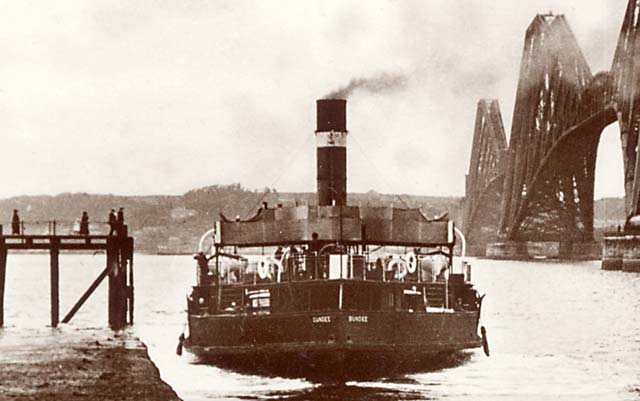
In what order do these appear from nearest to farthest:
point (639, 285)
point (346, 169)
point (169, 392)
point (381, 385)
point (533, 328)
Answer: point (169, 392) < point (381, 385) < point (346, 169) < point (533, 328) < point (639, 285)

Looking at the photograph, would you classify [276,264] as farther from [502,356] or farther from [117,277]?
[117,277]

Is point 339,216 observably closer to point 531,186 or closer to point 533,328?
point 533,328

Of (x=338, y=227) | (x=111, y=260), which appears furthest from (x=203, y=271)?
(x=111, y=260)

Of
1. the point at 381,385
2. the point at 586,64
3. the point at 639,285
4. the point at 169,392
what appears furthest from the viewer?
the point at 586,64

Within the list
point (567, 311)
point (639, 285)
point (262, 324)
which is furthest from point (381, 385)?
Result: point (639, 285)

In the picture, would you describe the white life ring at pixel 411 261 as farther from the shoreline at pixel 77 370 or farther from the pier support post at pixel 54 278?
the pier support post at pixel 54 278

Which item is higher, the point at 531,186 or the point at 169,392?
the point at 531,186

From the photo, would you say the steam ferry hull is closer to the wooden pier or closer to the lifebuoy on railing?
the lifebuoy on railing
